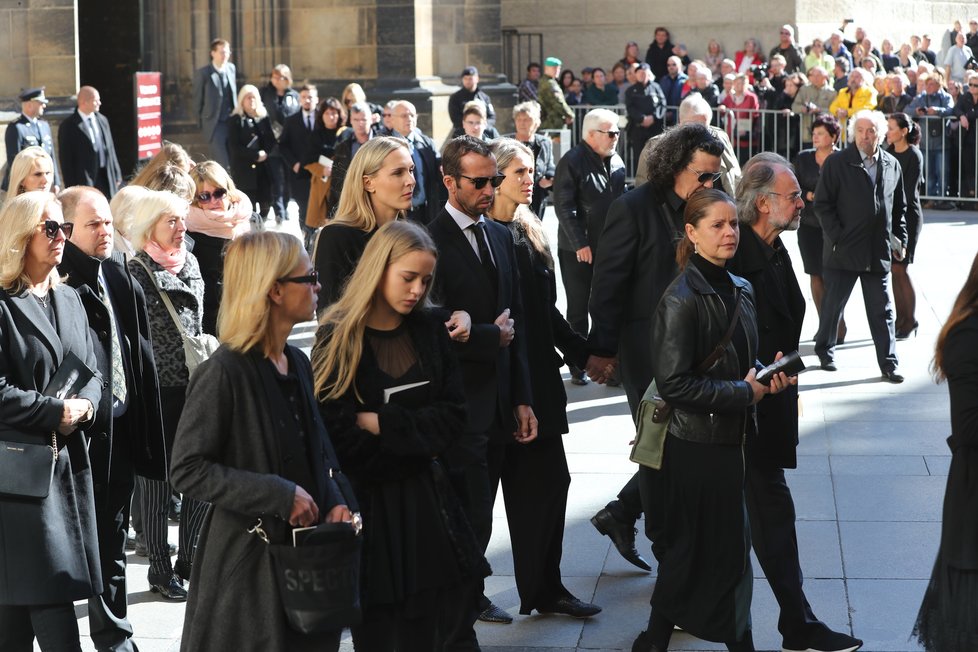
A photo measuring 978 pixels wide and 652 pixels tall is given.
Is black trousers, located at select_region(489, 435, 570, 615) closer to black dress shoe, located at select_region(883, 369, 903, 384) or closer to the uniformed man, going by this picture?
black dress shoe, located at select_region(883, 369, 903, 384)

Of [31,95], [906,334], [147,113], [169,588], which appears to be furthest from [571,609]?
[31,95]

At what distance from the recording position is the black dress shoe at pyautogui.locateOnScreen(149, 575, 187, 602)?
21.5ft

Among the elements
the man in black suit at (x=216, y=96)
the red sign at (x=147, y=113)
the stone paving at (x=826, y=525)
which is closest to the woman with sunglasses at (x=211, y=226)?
the stone paving at (x=826, y=525)

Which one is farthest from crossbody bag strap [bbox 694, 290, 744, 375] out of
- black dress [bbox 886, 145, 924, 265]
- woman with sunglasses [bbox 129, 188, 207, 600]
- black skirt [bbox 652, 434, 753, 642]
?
black dress [bbox 886, 145, 924, 265]

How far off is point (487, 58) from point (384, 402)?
18492 millimetres

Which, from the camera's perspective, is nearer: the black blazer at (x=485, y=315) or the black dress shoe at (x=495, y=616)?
the black blazer at (x=485, y=315)

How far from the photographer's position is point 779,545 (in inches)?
225

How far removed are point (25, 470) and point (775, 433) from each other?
2651 mm

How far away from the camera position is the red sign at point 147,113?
1461cm

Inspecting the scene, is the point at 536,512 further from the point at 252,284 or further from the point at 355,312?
the point at 252,284

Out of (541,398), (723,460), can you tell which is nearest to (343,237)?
(541,398)

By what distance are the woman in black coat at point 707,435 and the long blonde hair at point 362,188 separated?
1202 millimetres

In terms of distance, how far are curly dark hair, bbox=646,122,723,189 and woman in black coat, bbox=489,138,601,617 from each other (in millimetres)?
575

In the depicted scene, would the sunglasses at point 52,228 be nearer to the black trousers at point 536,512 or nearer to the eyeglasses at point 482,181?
the eyeglasses at point 482,181
